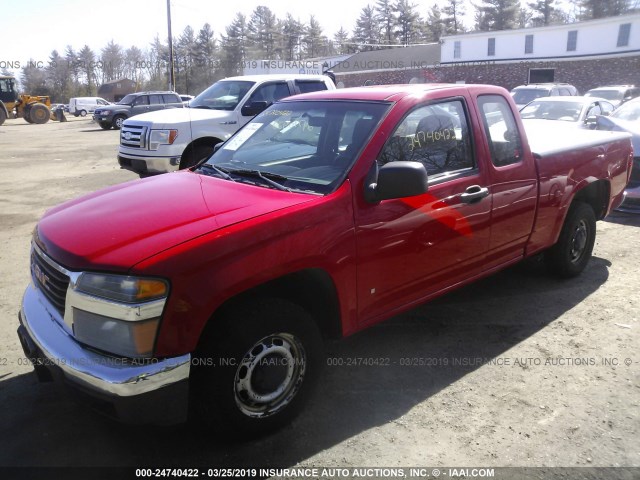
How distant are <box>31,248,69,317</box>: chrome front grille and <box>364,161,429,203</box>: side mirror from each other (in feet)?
5.56

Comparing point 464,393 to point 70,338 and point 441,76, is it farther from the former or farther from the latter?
point 441,76

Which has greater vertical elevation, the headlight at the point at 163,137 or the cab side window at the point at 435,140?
the cab side window at the point at 435,140

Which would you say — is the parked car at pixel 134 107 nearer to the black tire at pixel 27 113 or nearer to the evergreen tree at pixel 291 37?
the black tire at pixel 27 113

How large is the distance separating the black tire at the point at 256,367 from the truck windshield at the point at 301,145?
0.82m

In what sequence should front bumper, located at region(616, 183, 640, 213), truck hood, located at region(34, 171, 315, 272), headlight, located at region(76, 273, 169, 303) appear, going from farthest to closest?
front bumper, located at region(616, 183, 640, 213) → truck hood, located at region(34, 171, 315, 272) → headlight, located at region(76, 273, 169, 303)

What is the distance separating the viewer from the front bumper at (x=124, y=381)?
245 cm

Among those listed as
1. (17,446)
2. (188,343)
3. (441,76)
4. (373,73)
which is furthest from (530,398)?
(373,73)

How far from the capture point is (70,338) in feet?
8.84

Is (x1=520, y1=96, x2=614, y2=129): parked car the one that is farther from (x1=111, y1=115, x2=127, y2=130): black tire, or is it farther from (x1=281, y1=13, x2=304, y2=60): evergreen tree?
(x1=281, y1=13, x2=304, y2=60): evergreen tree

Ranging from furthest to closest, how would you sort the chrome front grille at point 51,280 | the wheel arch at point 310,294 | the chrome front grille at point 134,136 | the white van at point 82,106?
1. the white van at point 82,106
2. the chrome front grille at point 134,136
3. the wheel arch at point 310,294
4. the chrome front grille at point 51,280

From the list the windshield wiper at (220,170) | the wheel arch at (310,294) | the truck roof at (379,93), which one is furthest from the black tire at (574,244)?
the windshield wiper at (220,170)

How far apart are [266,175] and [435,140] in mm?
1222

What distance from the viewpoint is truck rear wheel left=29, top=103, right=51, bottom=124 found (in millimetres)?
35594

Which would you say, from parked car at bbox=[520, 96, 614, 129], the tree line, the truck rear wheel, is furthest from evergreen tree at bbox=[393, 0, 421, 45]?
parked car at bbox=[520, 96, 614, 129]
